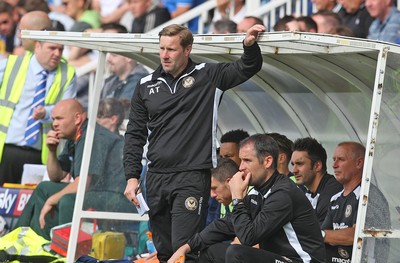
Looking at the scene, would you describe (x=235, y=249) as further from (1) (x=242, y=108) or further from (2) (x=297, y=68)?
(1) (x=242, y=108)

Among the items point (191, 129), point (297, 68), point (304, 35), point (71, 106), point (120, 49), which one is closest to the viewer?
point (304, 35)

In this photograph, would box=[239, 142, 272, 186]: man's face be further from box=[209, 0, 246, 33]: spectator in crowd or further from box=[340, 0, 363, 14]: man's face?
box=[209, 0, 246, 33]: spectator in crowd

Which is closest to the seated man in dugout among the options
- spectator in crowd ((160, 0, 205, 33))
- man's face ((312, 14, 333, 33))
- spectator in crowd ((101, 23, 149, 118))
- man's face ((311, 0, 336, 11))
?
spectator in crowd ((101, 23, 149, 118))

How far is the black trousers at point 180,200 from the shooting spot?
25.7ft

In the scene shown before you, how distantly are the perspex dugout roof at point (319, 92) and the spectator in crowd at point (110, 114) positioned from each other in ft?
1.01

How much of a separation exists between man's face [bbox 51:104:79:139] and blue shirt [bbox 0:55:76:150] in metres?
0.83

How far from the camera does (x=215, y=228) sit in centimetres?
812

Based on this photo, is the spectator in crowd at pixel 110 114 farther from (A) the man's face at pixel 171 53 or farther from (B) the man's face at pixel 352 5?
(B) the man's face at pixel 352 5

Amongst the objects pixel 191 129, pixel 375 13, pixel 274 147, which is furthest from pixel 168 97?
pixel 375 13

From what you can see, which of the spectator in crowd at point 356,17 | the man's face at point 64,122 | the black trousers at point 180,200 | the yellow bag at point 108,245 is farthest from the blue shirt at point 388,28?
the black trousers at point 180,200

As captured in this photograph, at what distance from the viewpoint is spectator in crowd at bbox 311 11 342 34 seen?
38.9 feet

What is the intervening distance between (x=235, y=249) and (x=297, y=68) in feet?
7.10

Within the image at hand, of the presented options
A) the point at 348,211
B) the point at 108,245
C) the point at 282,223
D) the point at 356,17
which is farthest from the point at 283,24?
the point at 282,223

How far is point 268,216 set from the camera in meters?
7.23
